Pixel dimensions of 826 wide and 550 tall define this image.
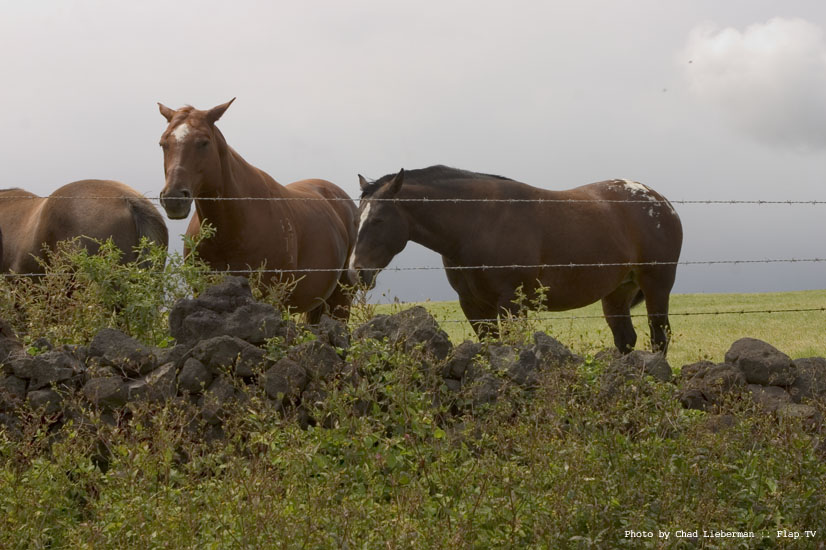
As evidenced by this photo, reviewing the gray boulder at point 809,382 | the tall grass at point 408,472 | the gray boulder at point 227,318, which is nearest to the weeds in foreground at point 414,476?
the tall grass at point 408,472

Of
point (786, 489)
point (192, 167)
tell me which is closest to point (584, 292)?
point (192, 167)

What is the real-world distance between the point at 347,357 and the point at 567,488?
5.67 feet

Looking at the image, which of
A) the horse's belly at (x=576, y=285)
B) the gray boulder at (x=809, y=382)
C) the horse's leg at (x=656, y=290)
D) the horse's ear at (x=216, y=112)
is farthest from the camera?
the horse's leg at (x=656, y=290)

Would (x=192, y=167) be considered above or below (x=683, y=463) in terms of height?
above

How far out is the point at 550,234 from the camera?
8.88 m

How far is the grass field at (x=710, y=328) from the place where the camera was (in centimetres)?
1030

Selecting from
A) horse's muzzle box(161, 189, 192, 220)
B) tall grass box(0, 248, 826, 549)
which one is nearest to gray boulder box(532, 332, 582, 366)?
tall grass box(0, 248, 826, 549)

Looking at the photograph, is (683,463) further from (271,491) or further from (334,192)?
(334,192)

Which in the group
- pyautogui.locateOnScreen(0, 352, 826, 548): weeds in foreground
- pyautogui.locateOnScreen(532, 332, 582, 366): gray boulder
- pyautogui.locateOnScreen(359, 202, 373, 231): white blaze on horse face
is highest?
pyautogui.locateOnScreen(359, 202, 373, 231): white blaze on horse face

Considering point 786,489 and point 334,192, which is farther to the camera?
point 334,192

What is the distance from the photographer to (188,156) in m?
6.78

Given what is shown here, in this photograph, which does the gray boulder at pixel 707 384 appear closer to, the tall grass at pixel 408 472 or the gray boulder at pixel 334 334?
the tall grass at pixel 408 472

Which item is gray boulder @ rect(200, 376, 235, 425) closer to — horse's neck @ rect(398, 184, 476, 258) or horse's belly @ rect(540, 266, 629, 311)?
horse's neck @ rect(398, 184, 476, 258)

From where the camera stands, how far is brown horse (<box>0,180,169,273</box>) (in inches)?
354
